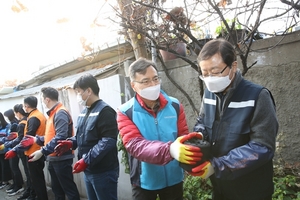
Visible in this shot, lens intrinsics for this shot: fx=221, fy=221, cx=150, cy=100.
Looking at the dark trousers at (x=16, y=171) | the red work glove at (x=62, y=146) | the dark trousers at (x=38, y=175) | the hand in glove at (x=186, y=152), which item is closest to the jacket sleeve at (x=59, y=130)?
the red work glove at (x=62, y=146)

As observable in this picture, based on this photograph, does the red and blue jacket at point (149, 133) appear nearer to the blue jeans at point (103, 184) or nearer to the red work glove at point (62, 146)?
the blue jeans at point (103, 184)

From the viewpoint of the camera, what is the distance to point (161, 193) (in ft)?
6.72

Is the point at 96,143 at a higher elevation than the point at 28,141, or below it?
higher

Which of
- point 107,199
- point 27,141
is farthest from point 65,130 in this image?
point 107,199

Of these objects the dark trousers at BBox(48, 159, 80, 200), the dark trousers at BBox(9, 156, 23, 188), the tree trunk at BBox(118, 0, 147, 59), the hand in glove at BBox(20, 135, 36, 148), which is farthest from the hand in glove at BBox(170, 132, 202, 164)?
the dark trousers at BBox(9, 156, 23, 188)

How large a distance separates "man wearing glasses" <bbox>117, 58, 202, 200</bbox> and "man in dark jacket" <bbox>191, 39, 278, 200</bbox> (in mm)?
406

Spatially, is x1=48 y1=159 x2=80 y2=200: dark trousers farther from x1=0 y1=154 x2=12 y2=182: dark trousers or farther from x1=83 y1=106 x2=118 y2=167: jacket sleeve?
x1=0 y1=154 x2=12 y2=182: dark trousers

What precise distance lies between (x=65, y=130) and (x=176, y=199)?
1.95 m

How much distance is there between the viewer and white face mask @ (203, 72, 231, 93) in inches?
61.0

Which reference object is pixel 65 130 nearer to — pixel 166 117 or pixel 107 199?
pixel 107 199

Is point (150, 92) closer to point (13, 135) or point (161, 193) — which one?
point (161, 193)

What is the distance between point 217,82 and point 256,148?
50 centimetres

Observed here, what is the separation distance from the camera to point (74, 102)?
4312 mm

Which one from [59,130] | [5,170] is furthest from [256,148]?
[5,170]
